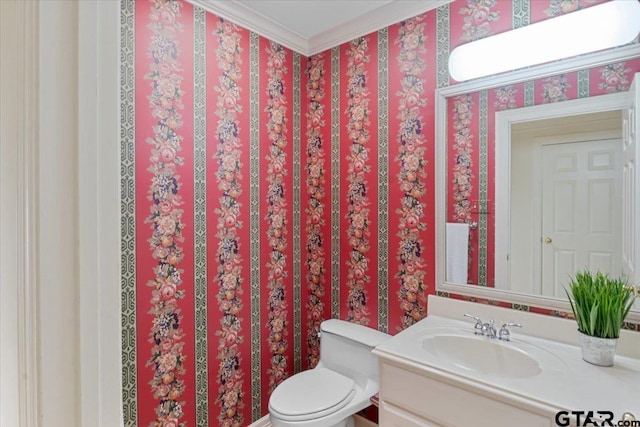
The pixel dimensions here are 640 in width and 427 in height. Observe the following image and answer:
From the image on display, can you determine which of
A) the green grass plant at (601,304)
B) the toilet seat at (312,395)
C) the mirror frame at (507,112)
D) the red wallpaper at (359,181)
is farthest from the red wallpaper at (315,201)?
the green grass plant at (601,304)

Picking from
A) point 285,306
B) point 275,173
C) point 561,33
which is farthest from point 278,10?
point 285,306

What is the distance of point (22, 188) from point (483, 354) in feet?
5.15

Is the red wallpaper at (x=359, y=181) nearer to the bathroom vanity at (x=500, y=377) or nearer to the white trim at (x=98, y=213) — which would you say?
the bathroom vanity at (x=500, y=377)

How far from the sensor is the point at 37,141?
39 centimetres

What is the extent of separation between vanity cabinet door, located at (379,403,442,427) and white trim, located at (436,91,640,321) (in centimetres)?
63

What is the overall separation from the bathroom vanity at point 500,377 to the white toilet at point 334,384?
1.03 ft

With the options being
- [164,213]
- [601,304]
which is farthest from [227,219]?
[601,304]

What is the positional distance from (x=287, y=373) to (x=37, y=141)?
6.78ft

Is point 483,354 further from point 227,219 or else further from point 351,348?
point 227,219

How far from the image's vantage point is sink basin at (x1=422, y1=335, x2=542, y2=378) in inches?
50.9

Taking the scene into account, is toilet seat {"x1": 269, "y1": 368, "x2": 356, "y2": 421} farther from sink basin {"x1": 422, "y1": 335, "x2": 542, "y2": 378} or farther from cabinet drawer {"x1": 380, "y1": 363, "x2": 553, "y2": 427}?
sink basin {"x1": 422, "y1": 335, "x2": 542, "y2": 378}

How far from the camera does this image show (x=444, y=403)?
115cm

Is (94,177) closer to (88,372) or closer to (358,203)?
(88,372)

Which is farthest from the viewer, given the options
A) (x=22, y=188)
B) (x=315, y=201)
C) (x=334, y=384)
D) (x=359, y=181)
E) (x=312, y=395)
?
(x=315, y=201)
